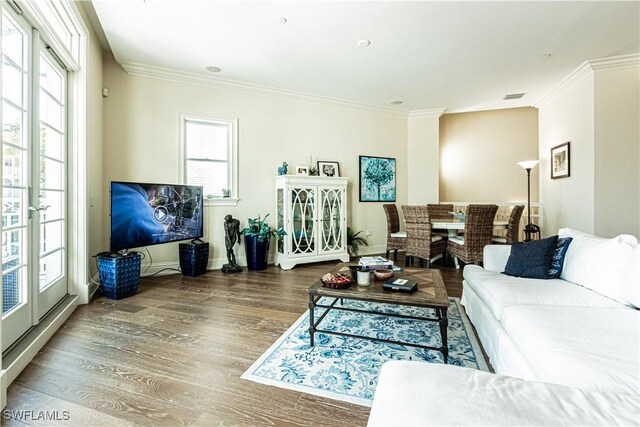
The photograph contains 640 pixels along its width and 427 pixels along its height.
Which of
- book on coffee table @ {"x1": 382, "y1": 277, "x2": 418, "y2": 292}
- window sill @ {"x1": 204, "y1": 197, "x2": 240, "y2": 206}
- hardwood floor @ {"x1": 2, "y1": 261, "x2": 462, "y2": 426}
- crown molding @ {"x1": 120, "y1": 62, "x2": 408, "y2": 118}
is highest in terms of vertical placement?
crown molding @ {"x1": 120, "y1": 62, "x2": 408, "y2": 118}

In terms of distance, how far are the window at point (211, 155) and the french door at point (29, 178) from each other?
1672mm

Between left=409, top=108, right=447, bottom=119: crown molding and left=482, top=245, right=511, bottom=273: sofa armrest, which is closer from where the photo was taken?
left=482, top=245, right=511, bottom=273: sofa armrest

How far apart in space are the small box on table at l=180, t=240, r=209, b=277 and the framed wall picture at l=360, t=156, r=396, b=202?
9.56 feet

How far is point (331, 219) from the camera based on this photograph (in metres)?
4.88

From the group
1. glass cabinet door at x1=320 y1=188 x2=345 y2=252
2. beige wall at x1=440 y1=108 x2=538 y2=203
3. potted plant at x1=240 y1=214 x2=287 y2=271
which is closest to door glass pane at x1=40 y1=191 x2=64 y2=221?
potted plant at x1=240 y1=214 x2=287 y2=271

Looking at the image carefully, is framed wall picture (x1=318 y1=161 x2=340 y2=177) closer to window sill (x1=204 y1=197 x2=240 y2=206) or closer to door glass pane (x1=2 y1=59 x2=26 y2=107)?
window sill (x1=204 y1=197 x2=240 y2=206)

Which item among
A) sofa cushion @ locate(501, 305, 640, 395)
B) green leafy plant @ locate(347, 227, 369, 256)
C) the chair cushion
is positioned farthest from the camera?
green leafy plant @ locate(347, 227, 369, 256)

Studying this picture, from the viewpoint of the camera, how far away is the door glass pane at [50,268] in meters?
2.43

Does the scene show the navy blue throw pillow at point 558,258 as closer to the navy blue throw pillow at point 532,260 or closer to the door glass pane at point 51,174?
the navy blue throw pillow at point 532,260

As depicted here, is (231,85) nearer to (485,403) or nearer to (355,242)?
(355,242)

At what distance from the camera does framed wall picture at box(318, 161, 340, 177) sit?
203 inches

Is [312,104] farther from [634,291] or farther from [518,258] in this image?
[634,291]

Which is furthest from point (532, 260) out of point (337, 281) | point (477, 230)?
point (477, 230)

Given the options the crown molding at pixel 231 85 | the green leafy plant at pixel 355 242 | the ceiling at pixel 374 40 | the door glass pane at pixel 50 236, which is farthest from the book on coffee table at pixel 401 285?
the crown molding at pixel 231 85
